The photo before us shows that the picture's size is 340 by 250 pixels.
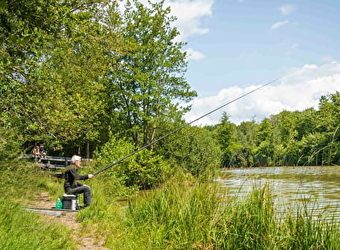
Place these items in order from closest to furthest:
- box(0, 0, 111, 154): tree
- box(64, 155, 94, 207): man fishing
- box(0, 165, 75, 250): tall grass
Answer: box(0, 165, 75, 250): tall grass, box(0, 0, 111, 154): tree, box(64, 155, 94, 207): man fishing

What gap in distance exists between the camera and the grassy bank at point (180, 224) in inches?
196

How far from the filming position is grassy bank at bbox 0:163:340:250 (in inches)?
196

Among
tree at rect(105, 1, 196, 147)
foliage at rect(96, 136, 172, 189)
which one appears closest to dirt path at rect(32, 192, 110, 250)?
foliage at rect(96, 136, 172, 189)

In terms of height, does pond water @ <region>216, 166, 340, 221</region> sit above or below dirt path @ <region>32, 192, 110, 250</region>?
above

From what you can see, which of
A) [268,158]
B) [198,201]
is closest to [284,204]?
[268,158]

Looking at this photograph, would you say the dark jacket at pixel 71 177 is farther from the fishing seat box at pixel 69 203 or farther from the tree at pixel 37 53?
the tree at pixel 37 53

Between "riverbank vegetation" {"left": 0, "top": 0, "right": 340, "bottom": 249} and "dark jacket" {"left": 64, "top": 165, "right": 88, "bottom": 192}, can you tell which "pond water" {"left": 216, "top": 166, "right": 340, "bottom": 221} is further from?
"dark jacket" {"left": 64, "top": 165, "right": 88, "bottom": 192}

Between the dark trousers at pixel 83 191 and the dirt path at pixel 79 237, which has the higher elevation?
the dark trousers at pixel 83 191

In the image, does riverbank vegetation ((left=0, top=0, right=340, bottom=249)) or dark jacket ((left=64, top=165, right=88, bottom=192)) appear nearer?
riverbank vegetation ((left=0, top=0, right=340, bottom=249))

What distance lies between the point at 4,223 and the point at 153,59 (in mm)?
21907

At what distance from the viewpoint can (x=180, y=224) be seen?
23.0ft

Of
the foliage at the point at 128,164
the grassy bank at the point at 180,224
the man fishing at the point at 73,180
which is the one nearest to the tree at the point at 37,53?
the man fishing at the point at 73,180

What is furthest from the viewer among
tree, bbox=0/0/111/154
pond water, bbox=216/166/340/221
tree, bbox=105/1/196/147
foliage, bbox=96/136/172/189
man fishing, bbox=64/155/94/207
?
tree, bbox=105/1/196/147

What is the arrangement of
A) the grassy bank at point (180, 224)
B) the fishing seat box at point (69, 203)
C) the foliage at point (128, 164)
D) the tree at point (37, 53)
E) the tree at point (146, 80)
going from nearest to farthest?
the grassy bank at point (180, 224) < the tree at point (37, 53) < the fishing seat box at point (69, 203) < the foliage at point (128, 164) < the tree at point (146, 80)
